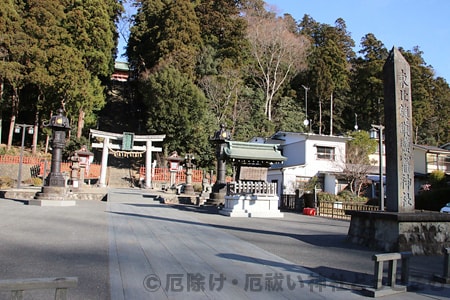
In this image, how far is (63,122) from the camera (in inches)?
652

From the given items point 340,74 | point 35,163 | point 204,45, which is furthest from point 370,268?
point 340,74

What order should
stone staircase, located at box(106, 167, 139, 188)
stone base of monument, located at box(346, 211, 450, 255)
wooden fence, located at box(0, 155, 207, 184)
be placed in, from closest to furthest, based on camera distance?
1. stone base of monument, located at box(346, 211, 450, 255)
2. wooden fence, located at box(0, 155, 207, 184)
3. stone staircase, located at box(106, 167, 139, 188)

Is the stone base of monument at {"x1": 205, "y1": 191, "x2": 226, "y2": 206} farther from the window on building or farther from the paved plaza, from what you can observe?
the window on building

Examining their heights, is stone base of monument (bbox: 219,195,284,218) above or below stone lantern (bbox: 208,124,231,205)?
below

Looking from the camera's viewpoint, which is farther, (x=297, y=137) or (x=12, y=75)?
(x=297, y=137)

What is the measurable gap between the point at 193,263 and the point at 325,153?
24603mm

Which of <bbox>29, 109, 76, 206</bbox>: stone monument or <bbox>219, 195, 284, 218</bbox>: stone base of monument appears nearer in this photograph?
<bbox>219, 195, 284, 218</bbox>: stone base of monument

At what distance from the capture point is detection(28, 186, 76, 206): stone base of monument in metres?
15.6

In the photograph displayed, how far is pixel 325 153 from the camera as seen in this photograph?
28.8 meters

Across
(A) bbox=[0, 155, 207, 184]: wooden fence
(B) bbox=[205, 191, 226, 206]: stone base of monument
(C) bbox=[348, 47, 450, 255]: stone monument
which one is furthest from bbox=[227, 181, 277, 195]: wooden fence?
(A) bbox=[0, 155, 207, 184]: wooden fence

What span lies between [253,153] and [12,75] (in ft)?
74.8

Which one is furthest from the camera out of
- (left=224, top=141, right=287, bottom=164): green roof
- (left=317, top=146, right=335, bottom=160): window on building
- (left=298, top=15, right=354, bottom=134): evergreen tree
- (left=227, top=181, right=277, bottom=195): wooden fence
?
(left=298, top=15, right=354, bottom=134): evergreen tree

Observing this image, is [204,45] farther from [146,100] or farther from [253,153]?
[253,153]

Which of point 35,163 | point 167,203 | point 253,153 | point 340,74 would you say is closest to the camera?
point 253,153
